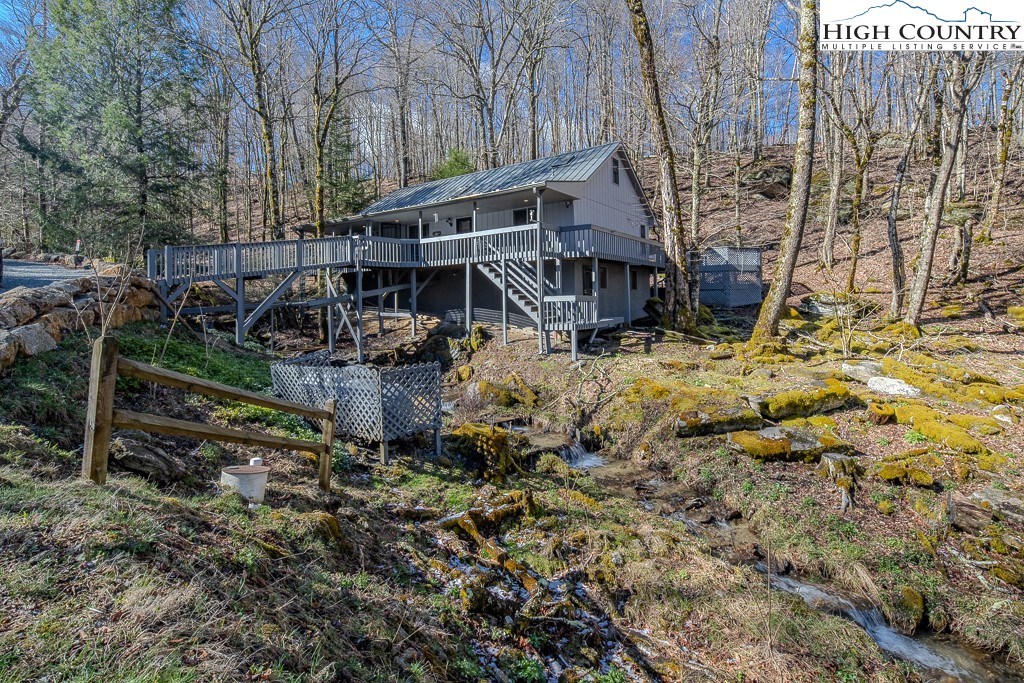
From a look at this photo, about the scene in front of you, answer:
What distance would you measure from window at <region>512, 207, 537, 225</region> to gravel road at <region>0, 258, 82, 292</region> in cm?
1420

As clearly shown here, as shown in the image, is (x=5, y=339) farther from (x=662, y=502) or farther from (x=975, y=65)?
(x=975, y=65)

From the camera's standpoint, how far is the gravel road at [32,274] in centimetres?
1391

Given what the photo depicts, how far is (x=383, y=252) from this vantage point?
19094 mm

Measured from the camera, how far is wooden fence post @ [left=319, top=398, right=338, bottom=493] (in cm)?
596

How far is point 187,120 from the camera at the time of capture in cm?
1967

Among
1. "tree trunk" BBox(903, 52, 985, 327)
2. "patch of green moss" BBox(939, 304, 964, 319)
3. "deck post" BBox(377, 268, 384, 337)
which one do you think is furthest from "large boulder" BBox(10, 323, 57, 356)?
"patch of green moss" BBox(939, 304, 964, 319)

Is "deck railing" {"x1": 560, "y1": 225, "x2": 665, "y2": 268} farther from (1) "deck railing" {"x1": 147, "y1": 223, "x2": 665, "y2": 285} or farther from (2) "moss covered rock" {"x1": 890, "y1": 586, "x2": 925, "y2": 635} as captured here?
(2) "moss covered rock" {"x1": 890, "y1": 586, "x2": 925, "y2": 635}

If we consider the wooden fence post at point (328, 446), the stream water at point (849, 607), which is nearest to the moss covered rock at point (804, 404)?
the stream water at point (849, 607)

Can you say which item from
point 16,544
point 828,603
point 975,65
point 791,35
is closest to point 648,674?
point 828,603

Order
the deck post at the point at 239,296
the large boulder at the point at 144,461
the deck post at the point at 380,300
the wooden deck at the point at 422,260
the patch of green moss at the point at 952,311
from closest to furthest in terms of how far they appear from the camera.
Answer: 1. the large boulder at the point at 144,461
2. the wooden deck at the point at 422,260
3. the deck post at the point at 239,296
4. the patch of green moss at the point at 952,311
5. the deck post at the point at 380,300

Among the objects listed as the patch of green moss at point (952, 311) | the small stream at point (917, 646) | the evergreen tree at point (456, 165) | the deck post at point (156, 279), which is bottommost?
the small stream at point (917, 646)

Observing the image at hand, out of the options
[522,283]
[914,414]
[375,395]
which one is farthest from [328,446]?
[522,283]

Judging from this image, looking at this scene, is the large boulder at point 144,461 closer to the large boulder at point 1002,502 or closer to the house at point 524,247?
the large boulder at point 1002,502

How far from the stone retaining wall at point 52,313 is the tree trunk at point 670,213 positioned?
14497mm
